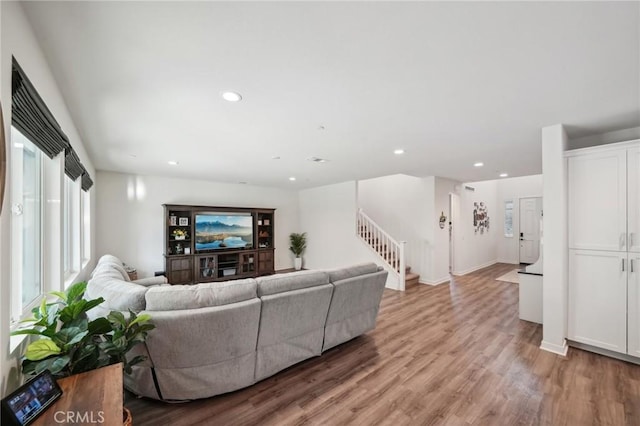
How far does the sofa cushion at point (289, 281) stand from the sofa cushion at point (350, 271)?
97mm

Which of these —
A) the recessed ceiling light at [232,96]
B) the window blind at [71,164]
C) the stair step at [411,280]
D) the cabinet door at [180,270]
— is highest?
the recessed ceiling light at [232,96]

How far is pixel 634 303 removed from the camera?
8.54 ft

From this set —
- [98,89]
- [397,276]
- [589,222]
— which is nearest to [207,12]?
[98,89]

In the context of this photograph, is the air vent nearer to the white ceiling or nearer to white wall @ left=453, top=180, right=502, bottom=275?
the white ceiling

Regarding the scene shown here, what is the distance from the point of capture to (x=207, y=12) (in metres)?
1.30

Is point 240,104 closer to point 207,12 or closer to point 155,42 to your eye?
point 155,42

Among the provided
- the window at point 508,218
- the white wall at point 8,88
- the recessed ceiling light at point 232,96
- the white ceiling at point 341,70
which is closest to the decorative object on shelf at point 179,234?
the white ceiling at point 341,70

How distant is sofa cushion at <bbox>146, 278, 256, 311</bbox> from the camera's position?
6.50 feet

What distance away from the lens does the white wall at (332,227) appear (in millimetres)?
6570

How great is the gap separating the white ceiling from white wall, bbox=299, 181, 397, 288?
132 inches

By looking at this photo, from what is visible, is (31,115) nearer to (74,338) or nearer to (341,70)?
(74,338)

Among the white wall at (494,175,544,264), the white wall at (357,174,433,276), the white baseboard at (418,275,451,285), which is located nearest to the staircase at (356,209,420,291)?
the white baseboard at (418,275,451,285)

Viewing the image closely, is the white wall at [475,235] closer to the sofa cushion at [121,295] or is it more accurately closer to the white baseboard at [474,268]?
the white baseboard at [474,268]

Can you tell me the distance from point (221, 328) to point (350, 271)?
55.9 inches
